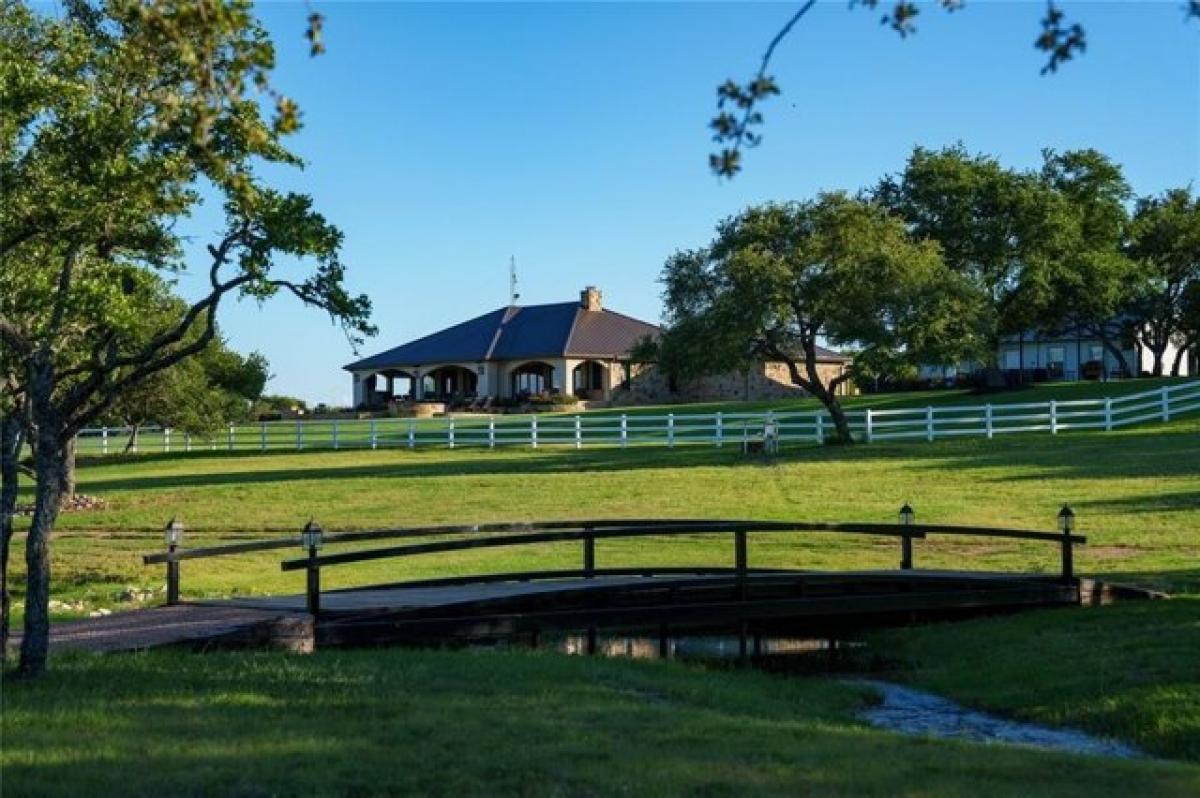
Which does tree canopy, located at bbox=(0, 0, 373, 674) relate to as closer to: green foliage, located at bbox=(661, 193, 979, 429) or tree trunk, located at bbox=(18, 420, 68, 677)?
tree trunk, located at bbox=(18, 420, 68, 677)

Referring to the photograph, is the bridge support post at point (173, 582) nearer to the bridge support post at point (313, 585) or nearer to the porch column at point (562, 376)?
the bridge support post at point (313, 585)

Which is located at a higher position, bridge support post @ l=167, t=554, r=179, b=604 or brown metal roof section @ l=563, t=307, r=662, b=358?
brown metal roof section @ l=563, t=307, r=662, b=358

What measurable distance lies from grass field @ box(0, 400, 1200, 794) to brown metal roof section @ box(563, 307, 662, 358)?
4712 cm

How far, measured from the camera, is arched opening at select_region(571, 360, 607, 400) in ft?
259

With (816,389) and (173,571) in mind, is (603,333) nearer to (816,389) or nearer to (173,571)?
(816,389)

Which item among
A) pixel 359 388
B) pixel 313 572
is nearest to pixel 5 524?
pixel 313 572

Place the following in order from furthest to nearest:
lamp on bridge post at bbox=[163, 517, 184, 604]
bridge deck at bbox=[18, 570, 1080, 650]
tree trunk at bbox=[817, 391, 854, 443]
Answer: tree trunk at bbox=[817, 391, 854, 443] < lamp on bridge post at bbox=[163, 517, 184, 604] < bridge deck at bbox=[18, 570, 1080, 650]

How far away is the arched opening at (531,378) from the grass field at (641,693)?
49.8 m

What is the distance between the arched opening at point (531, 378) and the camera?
80062mm

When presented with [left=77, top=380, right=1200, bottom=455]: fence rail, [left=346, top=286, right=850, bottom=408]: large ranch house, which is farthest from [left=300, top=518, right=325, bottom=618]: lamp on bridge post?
[left=346, top=286, right=850, bottom=408]: large ranch house

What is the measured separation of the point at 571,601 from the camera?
631 inches

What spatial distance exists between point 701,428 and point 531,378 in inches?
1429

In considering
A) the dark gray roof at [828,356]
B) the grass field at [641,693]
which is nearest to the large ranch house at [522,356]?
the dark gray roof at [828,356]

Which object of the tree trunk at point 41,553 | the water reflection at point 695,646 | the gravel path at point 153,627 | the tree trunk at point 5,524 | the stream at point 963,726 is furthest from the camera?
the water reflection at point 695,646
